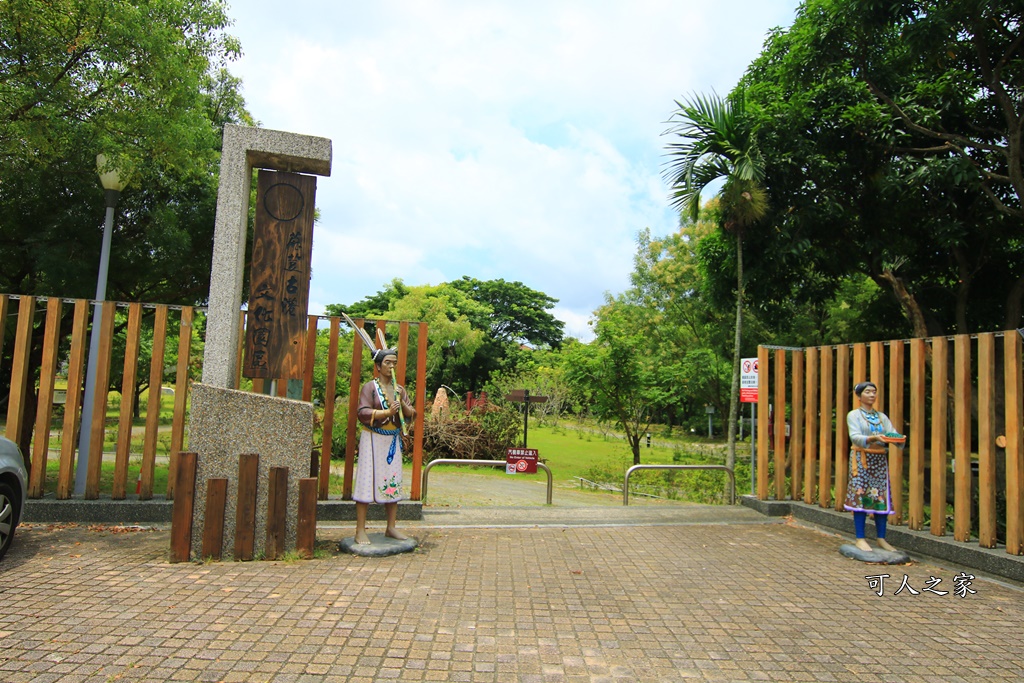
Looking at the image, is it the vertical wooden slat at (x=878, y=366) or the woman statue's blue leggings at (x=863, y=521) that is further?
the vertical wooden slat at (x=878, y=366)

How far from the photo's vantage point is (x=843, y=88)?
1109 cm

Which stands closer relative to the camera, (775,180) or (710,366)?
(775,180)

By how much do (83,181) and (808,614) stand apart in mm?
11141

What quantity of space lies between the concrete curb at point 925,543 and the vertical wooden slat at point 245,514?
6.34m

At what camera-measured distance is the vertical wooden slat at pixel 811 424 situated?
840 cm

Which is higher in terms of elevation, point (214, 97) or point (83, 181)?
point (214, 97)

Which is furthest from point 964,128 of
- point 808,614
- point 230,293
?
point 230,293

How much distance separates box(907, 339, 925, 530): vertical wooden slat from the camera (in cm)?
690

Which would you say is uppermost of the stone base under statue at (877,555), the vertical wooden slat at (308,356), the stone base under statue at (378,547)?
Answer: the vertical wooden slat at (308,356)

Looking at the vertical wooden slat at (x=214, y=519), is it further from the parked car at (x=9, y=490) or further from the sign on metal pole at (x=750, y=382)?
the sign on metal pole at (x=750, y=382)

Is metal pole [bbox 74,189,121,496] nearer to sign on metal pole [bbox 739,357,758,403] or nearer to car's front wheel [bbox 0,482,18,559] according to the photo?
car's front wheel [bbox 0,482,18,559]

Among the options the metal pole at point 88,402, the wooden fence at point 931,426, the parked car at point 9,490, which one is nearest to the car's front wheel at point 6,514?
the parked car at point 9,490

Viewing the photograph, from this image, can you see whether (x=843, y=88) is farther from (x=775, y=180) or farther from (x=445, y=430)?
(x=445, y=430)

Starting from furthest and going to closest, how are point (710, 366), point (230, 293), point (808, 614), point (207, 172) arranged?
point (710, 366) < point (207, 172) < point (230, 293) < point (808, 614)
